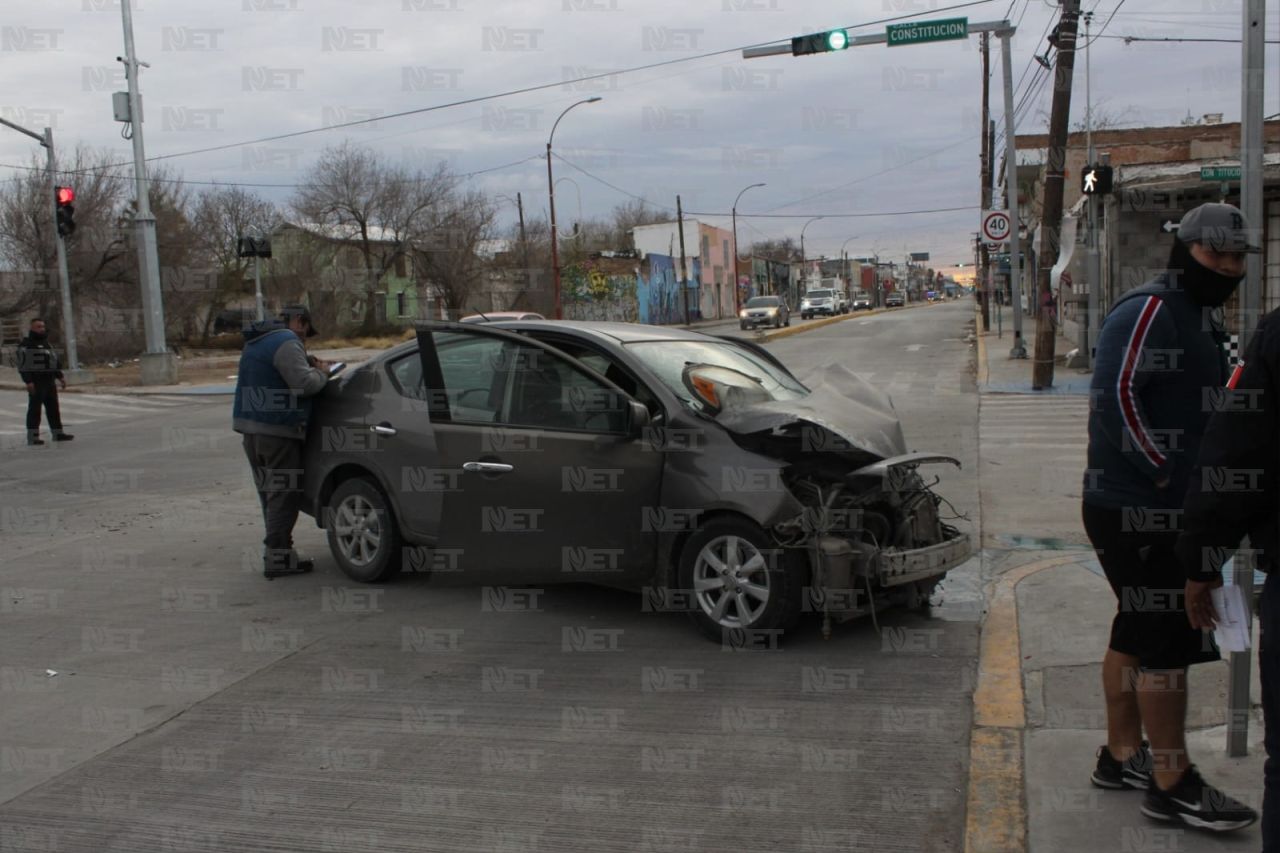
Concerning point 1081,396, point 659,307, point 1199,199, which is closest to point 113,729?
point 1081,396

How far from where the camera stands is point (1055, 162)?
1870 cm

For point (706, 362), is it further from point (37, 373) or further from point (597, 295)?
point (597, 295)

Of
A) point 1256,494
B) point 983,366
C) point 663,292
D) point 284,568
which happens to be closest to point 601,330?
point 284,568

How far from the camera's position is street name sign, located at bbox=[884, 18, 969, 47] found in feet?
54.2

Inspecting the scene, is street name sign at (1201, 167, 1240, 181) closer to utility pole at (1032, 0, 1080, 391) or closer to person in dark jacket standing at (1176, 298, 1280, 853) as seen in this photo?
utility pole at (1032, 0, 1080, 391)

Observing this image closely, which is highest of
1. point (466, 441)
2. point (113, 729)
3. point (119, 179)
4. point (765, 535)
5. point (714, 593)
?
point (119, 179)

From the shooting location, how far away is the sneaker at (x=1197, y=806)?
139 inches

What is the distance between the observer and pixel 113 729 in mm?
5031

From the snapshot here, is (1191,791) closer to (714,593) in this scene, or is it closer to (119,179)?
(714,593)

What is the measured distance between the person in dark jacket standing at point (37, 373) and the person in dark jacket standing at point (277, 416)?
932cm

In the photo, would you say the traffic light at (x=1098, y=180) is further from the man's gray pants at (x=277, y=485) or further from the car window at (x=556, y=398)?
the man's gray pants at (x=277, y=485)

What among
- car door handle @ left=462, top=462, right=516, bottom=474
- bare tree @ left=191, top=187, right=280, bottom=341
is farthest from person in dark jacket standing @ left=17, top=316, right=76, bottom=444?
bare tree @ left=191, top=187, right=280, bottom=341

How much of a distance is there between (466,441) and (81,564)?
3965 mm

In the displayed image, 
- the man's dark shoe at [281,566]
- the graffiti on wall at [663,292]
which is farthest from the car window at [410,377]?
the graffiti on wall at [663,292]
